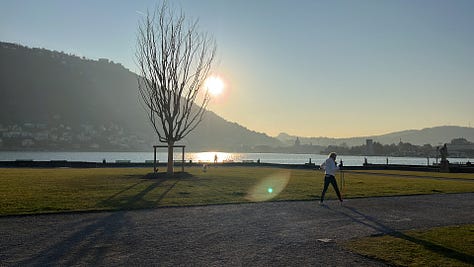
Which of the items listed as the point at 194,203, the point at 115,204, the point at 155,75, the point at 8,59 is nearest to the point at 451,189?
the point at 194,203

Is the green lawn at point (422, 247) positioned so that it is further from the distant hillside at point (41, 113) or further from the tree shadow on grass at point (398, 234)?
the distant hillside at point (41, 113)

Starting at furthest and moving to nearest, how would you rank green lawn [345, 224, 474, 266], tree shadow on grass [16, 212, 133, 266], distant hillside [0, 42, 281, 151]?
1. distant hillside [0, 42, 281, 151]
2. green lawn [345, 224, 474, 266]
3. tree shadow on grass [16, 212, 133, 266]

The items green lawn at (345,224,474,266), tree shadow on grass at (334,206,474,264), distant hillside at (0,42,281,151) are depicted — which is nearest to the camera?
green lawn at (345,224,474,266)

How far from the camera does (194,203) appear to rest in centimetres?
1423

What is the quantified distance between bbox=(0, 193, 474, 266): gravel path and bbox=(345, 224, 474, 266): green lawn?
422 millimetres

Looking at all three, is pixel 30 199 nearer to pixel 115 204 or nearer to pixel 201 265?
pixel 115 204

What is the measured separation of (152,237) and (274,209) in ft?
17.4

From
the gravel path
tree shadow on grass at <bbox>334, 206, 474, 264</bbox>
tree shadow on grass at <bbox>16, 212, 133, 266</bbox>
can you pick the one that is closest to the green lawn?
tree shadow on grass at <bbox>334, 206, 474, 264</bbox>

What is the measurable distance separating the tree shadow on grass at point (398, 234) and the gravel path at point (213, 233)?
0.03 metres

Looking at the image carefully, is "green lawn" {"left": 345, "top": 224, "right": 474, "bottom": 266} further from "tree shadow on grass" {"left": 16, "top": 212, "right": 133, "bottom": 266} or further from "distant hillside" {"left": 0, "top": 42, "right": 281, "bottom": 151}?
"distant hillside" {"left": 0, "top": 42, "right": 281, "bottom": 151}

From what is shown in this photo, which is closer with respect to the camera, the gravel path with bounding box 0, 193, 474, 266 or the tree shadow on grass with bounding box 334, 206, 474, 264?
the gravel path with bounding box 0, 193, 474, 266

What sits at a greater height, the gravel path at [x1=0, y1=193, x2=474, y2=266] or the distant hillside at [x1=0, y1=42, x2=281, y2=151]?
the distant hillside at [x1=0, y1=42, x2=281, y2=151]

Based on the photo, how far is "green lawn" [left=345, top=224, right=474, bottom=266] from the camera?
23.3 feet

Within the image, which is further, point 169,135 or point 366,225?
point 169,135
